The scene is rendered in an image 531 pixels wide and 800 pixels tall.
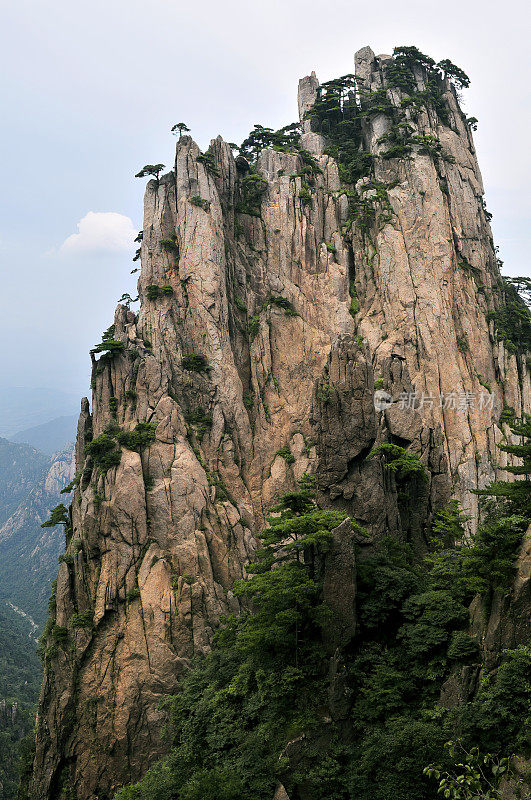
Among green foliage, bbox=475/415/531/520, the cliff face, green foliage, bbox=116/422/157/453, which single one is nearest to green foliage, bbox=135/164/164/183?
the cliff face

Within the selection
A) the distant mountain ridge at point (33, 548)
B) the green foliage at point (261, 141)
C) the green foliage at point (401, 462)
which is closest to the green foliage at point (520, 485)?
the green foliage at point (401, 462)

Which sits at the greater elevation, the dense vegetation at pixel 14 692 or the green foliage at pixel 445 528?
the green foliage at pixel 445 528

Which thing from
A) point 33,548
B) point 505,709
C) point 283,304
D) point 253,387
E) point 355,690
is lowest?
point 33,548

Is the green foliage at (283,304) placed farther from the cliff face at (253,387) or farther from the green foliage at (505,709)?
the green foliage at (505,709)

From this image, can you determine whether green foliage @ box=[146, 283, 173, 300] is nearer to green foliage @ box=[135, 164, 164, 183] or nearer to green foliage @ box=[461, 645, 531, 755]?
green foliage @ box=[135, 164, 164, 183]

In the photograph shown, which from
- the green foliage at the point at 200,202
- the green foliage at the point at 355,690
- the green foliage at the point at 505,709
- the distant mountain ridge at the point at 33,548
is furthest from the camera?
the distant mountain ridge at the point at 33,548

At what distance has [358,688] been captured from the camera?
17.7 m

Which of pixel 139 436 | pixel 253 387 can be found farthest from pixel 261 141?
pixel 139 436

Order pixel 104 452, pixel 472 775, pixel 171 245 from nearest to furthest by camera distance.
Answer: pixel 472 775
pixel 104 452
pixel 171 245

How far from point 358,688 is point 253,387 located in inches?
1160

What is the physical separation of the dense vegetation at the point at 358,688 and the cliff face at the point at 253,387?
4.01m

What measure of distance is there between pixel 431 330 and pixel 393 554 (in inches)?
1096

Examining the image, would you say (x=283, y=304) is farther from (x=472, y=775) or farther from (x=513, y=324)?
(x=472, y=775)

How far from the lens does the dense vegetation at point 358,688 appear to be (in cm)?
1391
